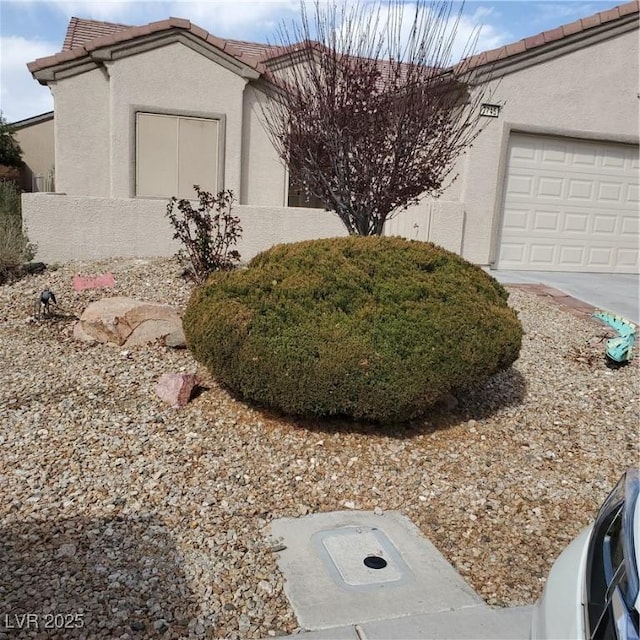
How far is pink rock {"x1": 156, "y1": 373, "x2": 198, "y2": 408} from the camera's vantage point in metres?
4.66

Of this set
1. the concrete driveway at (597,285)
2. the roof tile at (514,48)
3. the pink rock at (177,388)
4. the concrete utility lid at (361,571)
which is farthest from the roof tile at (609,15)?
the concrete utility lid at (361,571)

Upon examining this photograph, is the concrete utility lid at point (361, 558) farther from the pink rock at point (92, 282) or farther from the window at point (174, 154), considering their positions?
the window at point (174, 154)

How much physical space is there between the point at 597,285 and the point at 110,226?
7.69m

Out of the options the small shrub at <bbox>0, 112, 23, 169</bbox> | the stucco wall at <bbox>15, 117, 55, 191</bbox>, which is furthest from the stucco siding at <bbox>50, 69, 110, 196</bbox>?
the stucco wall at <bbox>15, 117, 55, 191</bbox>

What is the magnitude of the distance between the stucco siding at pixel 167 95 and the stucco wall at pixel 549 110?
13.6 feet

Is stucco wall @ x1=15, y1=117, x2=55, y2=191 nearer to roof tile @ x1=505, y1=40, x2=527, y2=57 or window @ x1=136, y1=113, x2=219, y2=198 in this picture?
window @ x1=136, y1=113, x2=219, y2=198

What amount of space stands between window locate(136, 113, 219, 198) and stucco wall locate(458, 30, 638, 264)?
445 cm

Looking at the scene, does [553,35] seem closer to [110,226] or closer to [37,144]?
[110,226]

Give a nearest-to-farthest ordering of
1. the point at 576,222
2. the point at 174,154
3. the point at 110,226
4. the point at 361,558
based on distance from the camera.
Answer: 1. the point at 361,558
2. the point at 110,226
3. the point at 174,154
4. the point at 576,222

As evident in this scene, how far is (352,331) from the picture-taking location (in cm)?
421

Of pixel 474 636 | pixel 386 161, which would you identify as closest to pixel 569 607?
pixel 474 636

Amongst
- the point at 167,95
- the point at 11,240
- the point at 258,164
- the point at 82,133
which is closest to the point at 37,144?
the point at 82,133

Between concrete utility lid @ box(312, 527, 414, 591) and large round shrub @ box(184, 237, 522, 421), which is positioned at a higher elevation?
large round shrub @ box(184, 237, 522, 421)

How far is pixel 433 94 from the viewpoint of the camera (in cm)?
672
